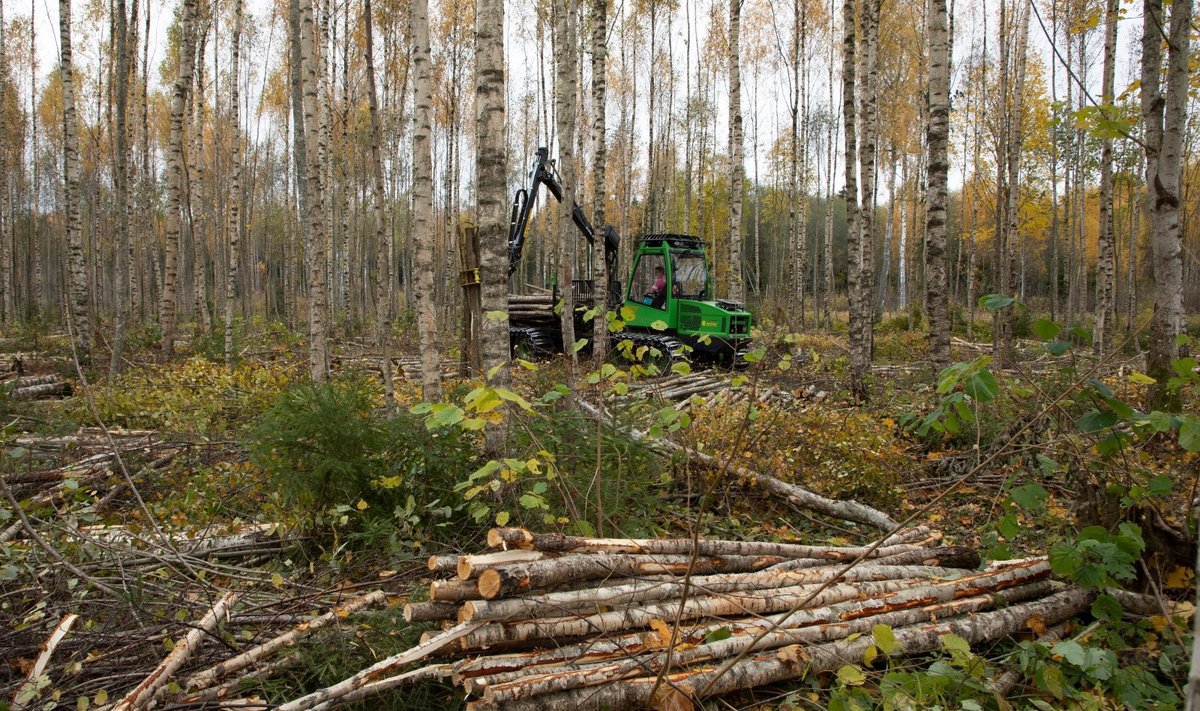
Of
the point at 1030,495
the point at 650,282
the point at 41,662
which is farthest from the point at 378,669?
the point at 650,282

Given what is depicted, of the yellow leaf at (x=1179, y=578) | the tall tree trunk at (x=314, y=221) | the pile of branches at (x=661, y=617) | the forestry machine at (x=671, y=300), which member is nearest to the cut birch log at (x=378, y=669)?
the pile of branches at (x=661, y=617)

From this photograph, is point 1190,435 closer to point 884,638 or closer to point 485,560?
point 884,638

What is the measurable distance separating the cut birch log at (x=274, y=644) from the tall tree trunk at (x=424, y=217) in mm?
2855

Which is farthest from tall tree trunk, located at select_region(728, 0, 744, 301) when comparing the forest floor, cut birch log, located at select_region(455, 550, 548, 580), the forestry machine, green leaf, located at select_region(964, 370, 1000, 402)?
cut birch log, located at select_region(455, 550, 548, 580)

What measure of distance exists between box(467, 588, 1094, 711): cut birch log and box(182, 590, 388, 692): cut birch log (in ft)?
3.60

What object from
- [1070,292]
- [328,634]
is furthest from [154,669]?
[1070,292]

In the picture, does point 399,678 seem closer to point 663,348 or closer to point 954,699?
point 954,699

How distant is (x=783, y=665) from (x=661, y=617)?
0.52m

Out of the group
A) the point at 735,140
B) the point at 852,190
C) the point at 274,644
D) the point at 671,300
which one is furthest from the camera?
the point at 735,140

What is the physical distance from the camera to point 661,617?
2.72 meters

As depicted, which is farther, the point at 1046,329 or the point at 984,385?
the point at 1046,329

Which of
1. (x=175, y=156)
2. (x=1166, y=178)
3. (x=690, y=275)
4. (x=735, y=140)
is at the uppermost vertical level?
(x=735, y=140)

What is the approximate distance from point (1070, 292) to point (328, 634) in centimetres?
2167

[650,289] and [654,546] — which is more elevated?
[650,289]
